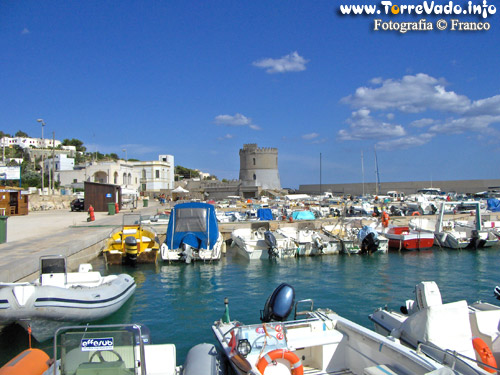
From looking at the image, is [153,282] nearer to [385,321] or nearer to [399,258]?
[385,321]

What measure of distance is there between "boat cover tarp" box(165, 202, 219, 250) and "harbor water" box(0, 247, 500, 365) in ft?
3.44

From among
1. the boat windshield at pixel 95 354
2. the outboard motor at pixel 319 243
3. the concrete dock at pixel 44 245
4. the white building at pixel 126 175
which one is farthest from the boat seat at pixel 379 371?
the white building at pixel 126 175

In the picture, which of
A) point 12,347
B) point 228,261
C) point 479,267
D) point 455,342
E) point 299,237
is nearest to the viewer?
point 455,342

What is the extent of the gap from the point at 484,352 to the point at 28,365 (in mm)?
6898

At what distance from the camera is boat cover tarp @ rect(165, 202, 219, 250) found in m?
18.8

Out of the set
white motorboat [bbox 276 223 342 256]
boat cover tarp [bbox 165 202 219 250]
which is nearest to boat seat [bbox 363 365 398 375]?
boat cover tarp [bbox 165 202 219 250]

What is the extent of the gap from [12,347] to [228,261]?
37.6 ft

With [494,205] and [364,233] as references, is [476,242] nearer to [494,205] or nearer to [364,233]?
[364,233]

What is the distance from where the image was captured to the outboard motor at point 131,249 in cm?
1706

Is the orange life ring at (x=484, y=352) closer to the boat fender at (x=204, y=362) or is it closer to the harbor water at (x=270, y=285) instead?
the harbor water at (x=270, y=285)

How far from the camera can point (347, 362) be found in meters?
6.58

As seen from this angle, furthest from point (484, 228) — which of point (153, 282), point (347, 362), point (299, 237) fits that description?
point (347, 362)

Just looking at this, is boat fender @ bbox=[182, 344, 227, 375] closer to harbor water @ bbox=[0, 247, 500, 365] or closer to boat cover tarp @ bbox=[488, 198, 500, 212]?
harbor water @ bbox=[0, 247, 500, 365]

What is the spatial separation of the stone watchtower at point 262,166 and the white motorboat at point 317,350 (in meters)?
77.7
